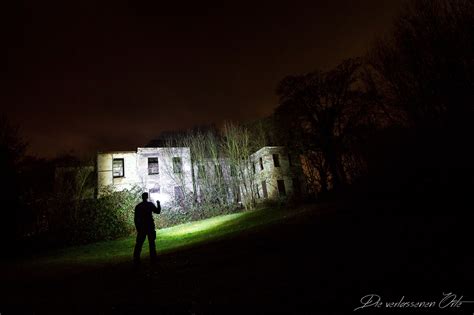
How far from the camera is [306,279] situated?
13.5 ft

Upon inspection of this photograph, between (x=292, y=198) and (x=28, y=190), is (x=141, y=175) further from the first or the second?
(x=292, y=198)

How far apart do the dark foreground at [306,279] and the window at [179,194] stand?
21.8 metres

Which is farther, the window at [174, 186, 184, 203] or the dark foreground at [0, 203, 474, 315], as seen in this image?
the window at [174, 186, 184, 203]

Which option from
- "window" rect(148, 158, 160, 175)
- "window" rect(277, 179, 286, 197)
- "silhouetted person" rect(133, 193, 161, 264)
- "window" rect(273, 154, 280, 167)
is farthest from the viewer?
"window" rect(273, 154, 280, 167)

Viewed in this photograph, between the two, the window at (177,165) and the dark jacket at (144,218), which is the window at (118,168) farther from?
the dark jacket at (144,218)

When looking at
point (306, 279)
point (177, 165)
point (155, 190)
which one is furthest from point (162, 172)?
point (306, 279)

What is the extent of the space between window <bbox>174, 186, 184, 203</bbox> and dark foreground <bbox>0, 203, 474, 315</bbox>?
71.4 ft

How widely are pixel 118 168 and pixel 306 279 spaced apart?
1219 inches

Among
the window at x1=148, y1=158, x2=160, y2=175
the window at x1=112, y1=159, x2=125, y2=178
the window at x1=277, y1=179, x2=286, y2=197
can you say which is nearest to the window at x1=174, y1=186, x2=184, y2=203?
the window at x1=148, y1=158, x2=160, y2=175

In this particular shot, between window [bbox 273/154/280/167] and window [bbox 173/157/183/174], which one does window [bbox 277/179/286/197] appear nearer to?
window [bbox 273/154/280/167]

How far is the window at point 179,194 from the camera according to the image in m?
29.3

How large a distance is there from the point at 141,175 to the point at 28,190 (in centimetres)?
1316

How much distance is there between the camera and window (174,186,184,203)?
96.2 feet

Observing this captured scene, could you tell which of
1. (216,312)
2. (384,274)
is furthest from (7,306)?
(384,274)
